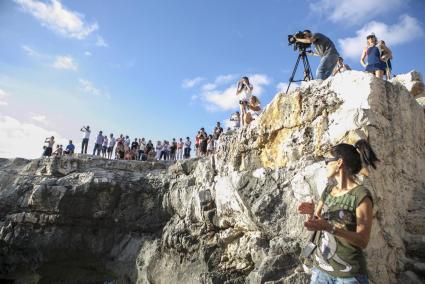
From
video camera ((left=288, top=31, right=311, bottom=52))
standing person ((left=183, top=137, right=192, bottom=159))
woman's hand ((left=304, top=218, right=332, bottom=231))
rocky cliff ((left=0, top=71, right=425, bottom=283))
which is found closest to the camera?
woman's hand ((left=304, top=218, right=332, bottom=231))

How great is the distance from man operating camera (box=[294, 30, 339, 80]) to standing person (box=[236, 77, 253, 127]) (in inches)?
104

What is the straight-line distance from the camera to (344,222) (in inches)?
109

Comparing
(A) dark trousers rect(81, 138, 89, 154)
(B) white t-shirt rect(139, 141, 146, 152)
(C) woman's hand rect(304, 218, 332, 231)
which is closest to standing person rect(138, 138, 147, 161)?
(B) white t-shirt rect(139, 141, 146, 152)

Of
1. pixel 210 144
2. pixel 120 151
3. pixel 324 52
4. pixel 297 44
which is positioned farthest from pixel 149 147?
pixel 324 52

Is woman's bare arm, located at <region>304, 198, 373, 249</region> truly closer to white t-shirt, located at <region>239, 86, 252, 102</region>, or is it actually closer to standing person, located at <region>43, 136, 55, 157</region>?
white t-shirt, located at <region>239, 86, 252, 102</region>

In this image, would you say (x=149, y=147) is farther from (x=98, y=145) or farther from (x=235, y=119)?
(x=235, y=119)

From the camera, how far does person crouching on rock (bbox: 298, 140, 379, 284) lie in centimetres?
260

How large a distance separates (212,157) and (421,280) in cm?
594

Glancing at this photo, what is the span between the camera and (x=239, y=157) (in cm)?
848

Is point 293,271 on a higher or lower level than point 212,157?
lower

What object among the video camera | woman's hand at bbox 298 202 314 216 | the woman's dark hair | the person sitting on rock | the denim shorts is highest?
the video camera

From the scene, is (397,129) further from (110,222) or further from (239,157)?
(110,222)

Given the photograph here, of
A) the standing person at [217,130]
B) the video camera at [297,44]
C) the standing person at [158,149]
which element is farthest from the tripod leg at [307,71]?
the standing person at [158,149]

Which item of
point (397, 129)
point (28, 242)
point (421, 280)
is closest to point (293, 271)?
point (421, 280)
